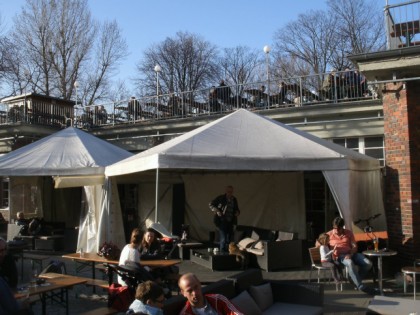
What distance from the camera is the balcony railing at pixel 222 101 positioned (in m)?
14.8

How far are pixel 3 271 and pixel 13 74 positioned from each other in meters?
29.6

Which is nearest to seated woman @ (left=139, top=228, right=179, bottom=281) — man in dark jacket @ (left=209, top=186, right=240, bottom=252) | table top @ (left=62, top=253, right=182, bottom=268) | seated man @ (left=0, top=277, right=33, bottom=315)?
table top @ (left=62, top=253, right=182, bottom=268)

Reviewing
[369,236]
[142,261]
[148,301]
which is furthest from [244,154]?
[148,301]

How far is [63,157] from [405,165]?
390 inches

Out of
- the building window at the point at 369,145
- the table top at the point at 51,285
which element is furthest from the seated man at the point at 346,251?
the building window at the point at 369,145

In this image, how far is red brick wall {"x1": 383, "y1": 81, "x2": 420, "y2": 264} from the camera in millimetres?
9438

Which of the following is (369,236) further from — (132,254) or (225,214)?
(132,254)

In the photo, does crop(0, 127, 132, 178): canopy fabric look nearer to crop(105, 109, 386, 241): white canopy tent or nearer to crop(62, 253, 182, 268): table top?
crop(105, 109, 386, 241): white canopy tent

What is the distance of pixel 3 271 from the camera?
5.79 meters

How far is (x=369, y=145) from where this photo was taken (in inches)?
552

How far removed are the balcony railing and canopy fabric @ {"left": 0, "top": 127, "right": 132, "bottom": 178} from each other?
3.46m

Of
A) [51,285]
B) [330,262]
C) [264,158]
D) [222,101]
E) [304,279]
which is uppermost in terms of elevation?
[222,101]

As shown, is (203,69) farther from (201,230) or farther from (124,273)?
(124,273)

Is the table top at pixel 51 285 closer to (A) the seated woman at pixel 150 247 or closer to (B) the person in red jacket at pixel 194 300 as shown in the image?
(A) the seated woman at pixel 150 247
